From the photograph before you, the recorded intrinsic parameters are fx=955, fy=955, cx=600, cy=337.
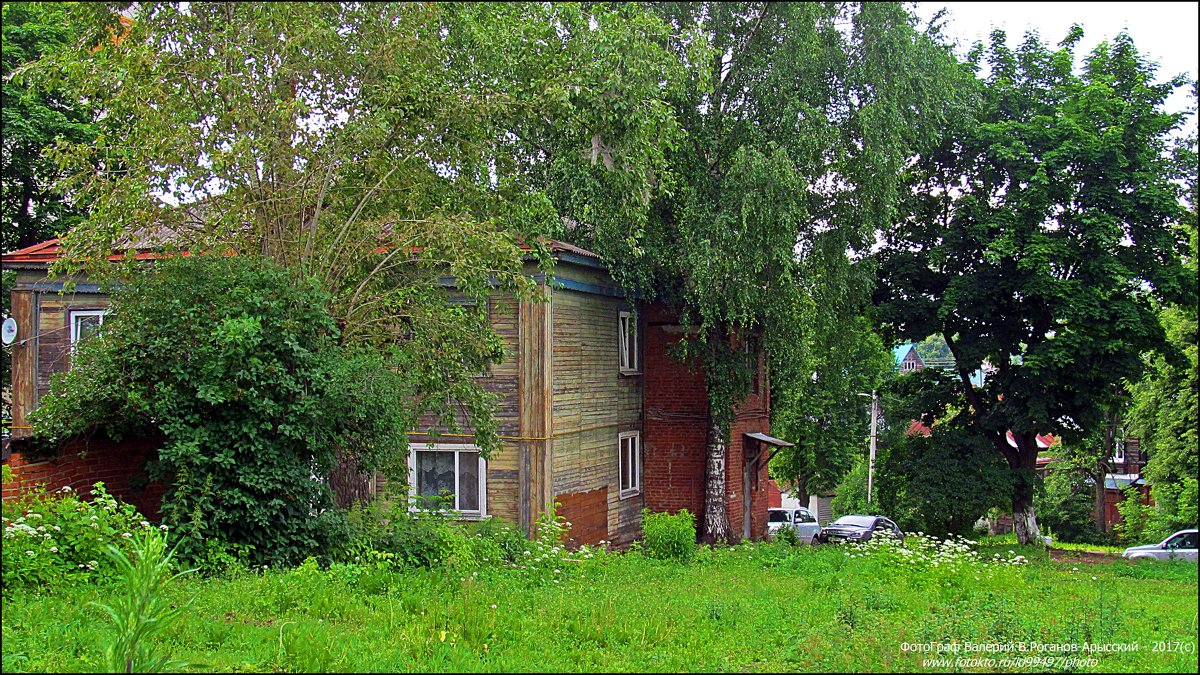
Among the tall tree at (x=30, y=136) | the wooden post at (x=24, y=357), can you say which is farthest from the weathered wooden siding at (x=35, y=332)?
the tall tree at (x=30, y=136)

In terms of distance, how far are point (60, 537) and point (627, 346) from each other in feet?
44.8

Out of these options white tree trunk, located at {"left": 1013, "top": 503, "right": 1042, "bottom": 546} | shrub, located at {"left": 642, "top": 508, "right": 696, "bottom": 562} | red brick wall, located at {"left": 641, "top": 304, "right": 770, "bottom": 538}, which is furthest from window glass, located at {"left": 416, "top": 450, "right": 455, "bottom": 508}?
white tree trunk, located at {"left": 1013, "top": 503, "right": 1042, "bottom": 546}

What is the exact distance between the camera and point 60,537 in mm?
8812

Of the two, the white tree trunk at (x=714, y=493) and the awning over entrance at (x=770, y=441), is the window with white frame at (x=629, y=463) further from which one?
the awning over entrance at (x=770, y=441)

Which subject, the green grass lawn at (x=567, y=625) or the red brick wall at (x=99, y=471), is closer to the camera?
the green grass lawn at (x=567, y=625)

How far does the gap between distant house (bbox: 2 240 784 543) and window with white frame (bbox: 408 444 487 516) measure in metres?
0.03

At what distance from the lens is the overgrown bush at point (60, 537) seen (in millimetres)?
8359

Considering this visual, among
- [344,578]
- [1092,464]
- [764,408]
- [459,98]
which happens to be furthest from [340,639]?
[1092,464]

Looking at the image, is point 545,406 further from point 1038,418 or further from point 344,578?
point 1038,418

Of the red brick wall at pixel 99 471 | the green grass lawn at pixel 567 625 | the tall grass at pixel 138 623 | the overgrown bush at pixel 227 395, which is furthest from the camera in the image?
the overgrown bush at pixel 227 395

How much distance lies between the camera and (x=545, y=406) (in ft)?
56.0

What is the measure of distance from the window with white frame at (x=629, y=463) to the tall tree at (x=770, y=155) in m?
3.02

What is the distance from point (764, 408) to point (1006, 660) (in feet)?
59.8

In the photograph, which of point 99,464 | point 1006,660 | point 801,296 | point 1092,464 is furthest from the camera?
point 1092,464
